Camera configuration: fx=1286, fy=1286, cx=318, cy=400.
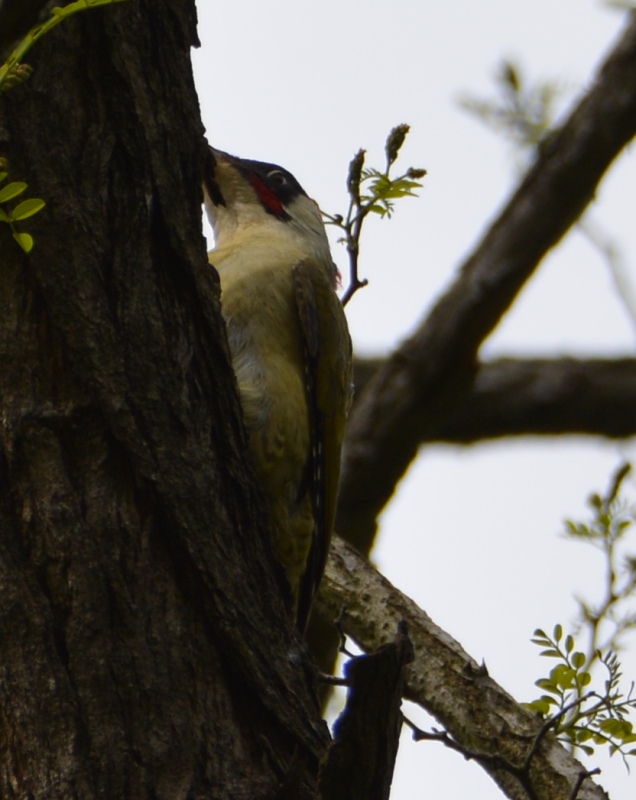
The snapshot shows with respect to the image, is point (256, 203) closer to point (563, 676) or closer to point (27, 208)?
point (563, 676)

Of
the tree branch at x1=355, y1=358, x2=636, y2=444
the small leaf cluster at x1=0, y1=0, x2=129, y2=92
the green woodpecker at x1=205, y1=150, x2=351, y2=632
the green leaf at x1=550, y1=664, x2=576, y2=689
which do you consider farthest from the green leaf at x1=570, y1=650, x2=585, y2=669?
the tree branch at x1=355, y1=358, x2=636, y2=444

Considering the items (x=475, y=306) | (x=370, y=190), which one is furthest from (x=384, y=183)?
(x=475, y=306)

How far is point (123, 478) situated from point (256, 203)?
2590mm

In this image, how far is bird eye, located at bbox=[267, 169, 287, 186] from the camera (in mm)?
5242

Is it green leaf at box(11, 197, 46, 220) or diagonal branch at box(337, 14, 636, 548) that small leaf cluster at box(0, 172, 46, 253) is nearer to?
green leaf at box(11, 197, 46, 220)

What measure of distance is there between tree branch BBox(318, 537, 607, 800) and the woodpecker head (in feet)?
4.15

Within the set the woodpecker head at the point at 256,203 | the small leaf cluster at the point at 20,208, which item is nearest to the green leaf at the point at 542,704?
the woodpecker head at the point at 256,203

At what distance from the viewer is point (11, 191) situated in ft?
7.71

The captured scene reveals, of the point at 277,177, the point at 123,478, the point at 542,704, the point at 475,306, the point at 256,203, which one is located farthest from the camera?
the point at 475,306

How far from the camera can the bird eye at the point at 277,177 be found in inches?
206

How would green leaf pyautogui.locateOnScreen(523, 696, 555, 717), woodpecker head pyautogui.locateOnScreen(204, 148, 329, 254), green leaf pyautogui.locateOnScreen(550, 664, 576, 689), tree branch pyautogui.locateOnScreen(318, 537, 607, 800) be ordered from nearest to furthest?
green leaf pyautogui.locateOnScreen(550, 664, 576, 689)
green leaf pyautogui.locateOnScreen(523, 696, 555, 717)
tree branch pyautogui.locateOnScreen(318, 537, 607, 800)
woodpecker head pyautogui.locateOnScreen(204, 148, 329, 254)

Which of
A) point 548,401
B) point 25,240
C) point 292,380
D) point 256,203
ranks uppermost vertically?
point 548,401

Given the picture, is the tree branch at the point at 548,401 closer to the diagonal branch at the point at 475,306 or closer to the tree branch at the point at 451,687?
the diagonal branch at the point at 475,306

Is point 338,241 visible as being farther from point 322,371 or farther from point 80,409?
point 80,409
